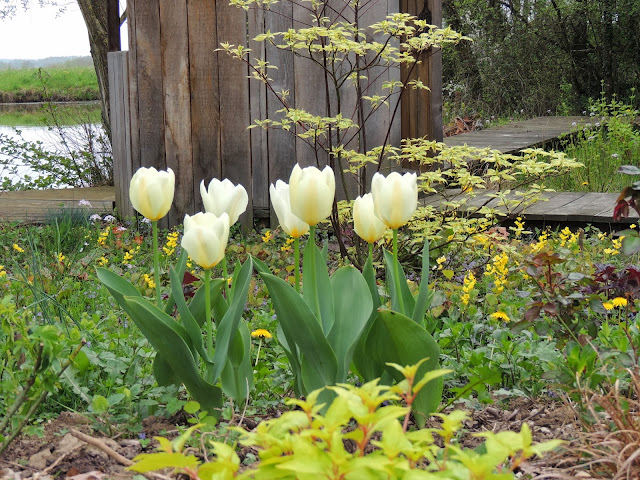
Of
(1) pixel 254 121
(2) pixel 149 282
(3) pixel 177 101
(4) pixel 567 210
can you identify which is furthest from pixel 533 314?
(3) pixel 177 101

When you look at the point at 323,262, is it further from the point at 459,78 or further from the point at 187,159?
the point at 459,78

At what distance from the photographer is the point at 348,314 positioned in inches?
71.0

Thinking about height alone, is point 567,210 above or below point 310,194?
below

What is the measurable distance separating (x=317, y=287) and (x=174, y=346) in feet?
1.21

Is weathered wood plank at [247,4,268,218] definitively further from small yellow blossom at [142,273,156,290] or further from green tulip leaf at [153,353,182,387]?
green tulip leaf at [153,353,182,387]

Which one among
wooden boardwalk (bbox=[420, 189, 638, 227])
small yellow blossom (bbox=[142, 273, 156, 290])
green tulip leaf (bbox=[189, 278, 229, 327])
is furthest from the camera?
wooden boardwalk (bbox=[420, 189, 638, 227])

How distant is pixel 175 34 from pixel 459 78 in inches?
375

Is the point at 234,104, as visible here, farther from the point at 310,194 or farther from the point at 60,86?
the point at 60,86

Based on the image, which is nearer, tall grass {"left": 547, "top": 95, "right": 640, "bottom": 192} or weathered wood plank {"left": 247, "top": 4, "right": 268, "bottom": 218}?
weathered wood plank {"left": 247, "top": 4, "right": 268, "bottom": 218}

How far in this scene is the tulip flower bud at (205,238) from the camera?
5.11ft

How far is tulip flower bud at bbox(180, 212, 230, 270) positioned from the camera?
156 centimetres

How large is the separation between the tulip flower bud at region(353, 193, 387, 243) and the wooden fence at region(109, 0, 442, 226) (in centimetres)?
313

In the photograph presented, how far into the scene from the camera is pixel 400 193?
1602mm

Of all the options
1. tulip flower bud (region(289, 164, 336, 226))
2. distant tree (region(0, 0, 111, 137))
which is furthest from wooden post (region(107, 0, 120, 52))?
tulip flower bud (region(289, 164, 336, 226))
